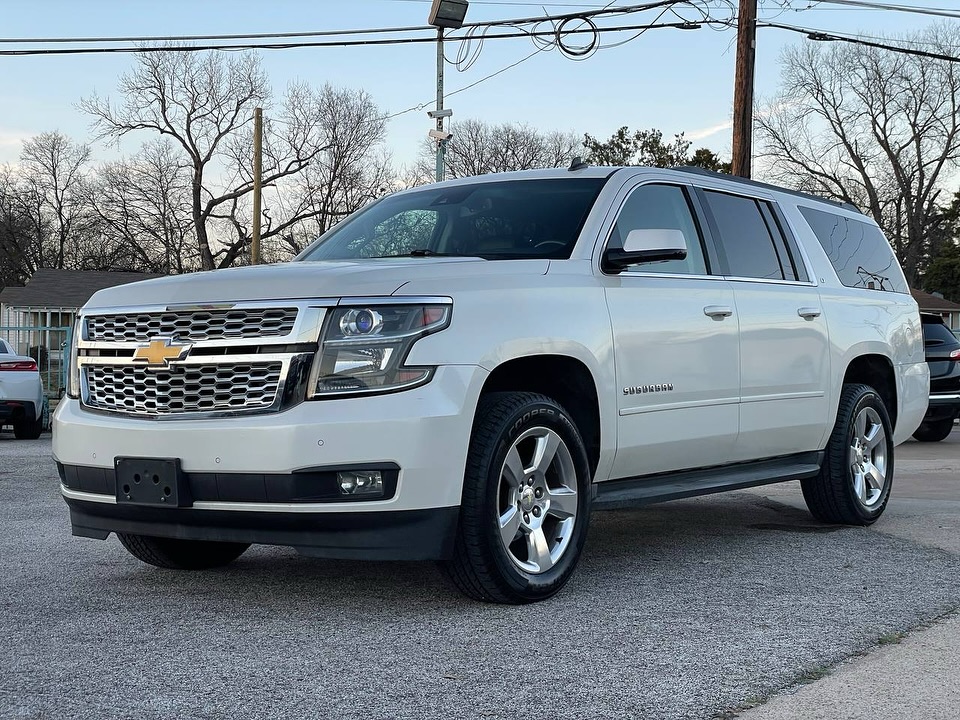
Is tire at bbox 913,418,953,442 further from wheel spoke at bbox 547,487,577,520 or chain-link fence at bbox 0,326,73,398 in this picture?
wheel spoke at bbox 547,487,577,520

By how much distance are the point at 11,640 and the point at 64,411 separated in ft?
3.99

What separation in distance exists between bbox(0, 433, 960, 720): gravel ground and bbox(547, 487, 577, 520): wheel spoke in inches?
14.4

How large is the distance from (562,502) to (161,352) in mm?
1826

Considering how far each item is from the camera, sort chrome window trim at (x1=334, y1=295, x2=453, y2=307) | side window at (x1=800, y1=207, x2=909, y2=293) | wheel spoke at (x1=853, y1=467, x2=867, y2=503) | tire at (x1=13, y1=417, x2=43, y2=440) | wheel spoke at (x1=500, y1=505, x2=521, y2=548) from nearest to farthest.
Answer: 1. chrome window trim at (x1=334, y1=295, x2=453, y2=307)
2. wheel spoke at (x1=500, y1=505, x2=521, y2=548)
3. wheel spoke at (x1=853, y1=467, x2=867, y2=503)
4. side window at (x1=800, y1=207, x2=909, y2=293)
5. tire at (x1=13, y1=417, x2=43, y2=440)

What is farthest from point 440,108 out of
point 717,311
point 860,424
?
point 717,311

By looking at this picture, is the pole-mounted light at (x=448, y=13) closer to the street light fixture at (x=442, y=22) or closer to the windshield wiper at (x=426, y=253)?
the street light fixture at (x=442, y=22)

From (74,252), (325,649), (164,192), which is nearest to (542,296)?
(325,649)

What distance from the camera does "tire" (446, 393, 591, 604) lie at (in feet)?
15.9

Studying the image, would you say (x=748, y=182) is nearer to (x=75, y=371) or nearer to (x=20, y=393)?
(x=75, y=371)

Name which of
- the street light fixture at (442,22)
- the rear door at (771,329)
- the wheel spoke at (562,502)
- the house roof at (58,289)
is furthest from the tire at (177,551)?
the house roof at (58,289)

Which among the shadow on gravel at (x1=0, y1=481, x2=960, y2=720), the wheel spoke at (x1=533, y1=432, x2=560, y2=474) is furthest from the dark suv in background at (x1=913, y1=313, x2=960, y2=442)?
the wheel spoke at (x1=533, y1=432, x2=560, y2=474)

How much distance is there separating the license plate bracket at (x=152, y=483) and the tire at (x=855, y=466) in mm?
4265

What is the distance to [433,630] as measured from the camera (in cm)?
464

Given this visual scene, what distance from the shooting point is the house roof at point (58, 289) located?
4944 centimetres
